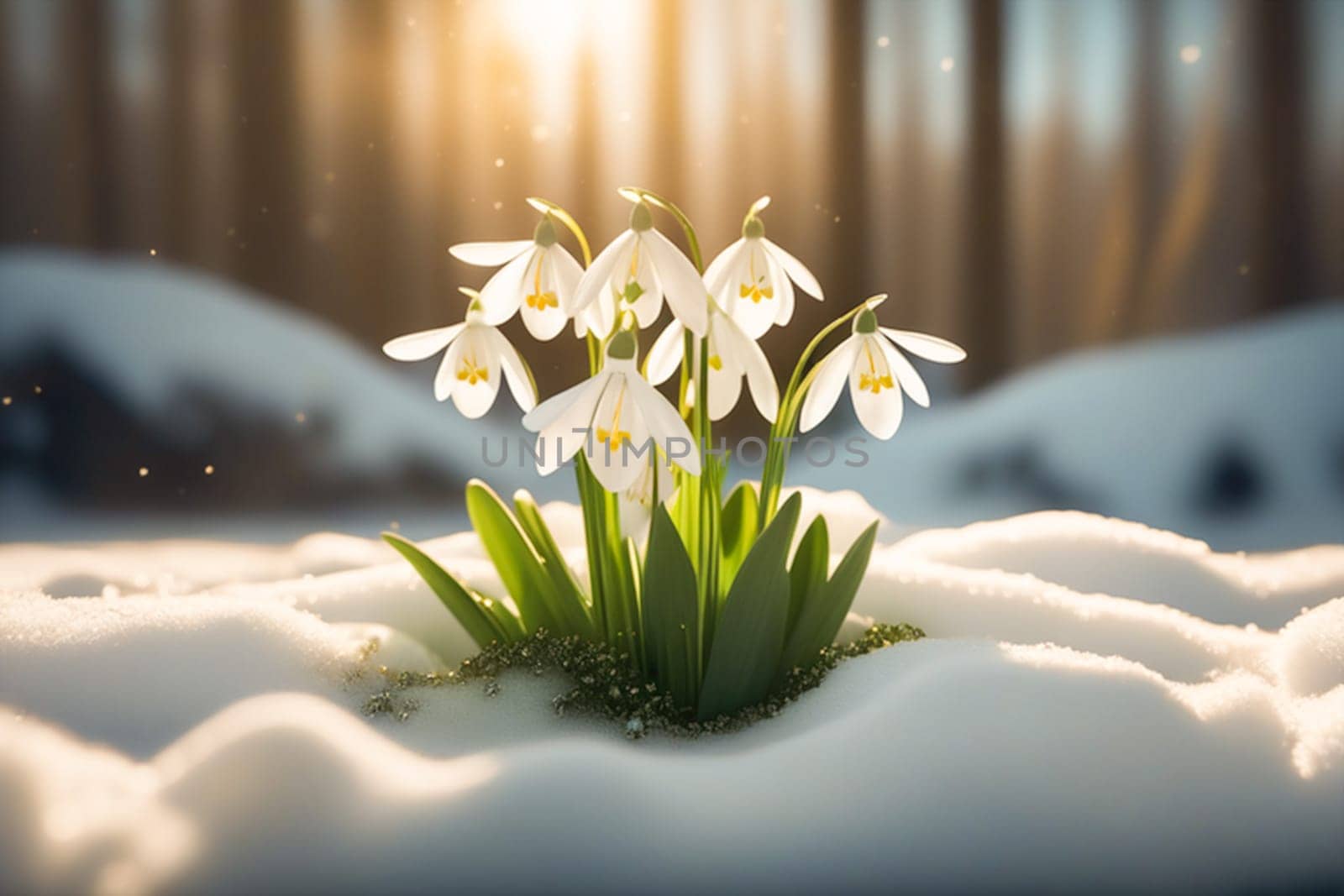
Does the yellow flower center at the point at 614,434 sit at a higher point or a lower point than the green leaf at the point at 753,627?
higher

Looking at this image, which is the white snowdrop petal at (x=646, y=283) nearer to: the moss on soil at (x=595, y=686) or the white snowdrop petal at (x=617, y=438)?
the white snowdrop petal at (x=617, y=438)

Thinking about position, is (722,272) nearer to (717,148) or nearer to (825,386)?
(825,386)

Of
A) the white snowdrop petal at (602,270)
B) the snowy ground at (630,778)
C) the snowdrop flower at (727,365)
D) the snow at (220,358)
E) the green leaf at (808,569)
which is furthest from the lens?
the snow at (220,358)

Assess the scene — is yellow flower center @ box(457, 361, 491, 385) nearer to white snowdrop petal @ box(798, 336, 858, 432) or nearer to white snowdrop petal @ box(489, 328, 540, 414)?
white snowdrop petal @ box(489, 328, 540, 414)

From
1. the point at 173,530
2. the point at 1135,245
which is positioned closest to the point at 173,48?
the point at 173,530

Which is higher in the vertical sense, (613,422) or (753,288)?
(753,288)

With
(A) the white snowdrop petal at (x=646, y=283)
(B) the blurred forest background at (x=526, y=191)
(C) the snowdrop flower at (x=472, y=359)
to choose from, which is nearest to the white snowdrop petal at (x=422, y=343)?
(C) the snowdrop flower at (x=472, y=359)

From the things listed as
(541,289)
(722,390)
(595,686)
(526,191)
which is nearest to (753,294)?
(722,390)
